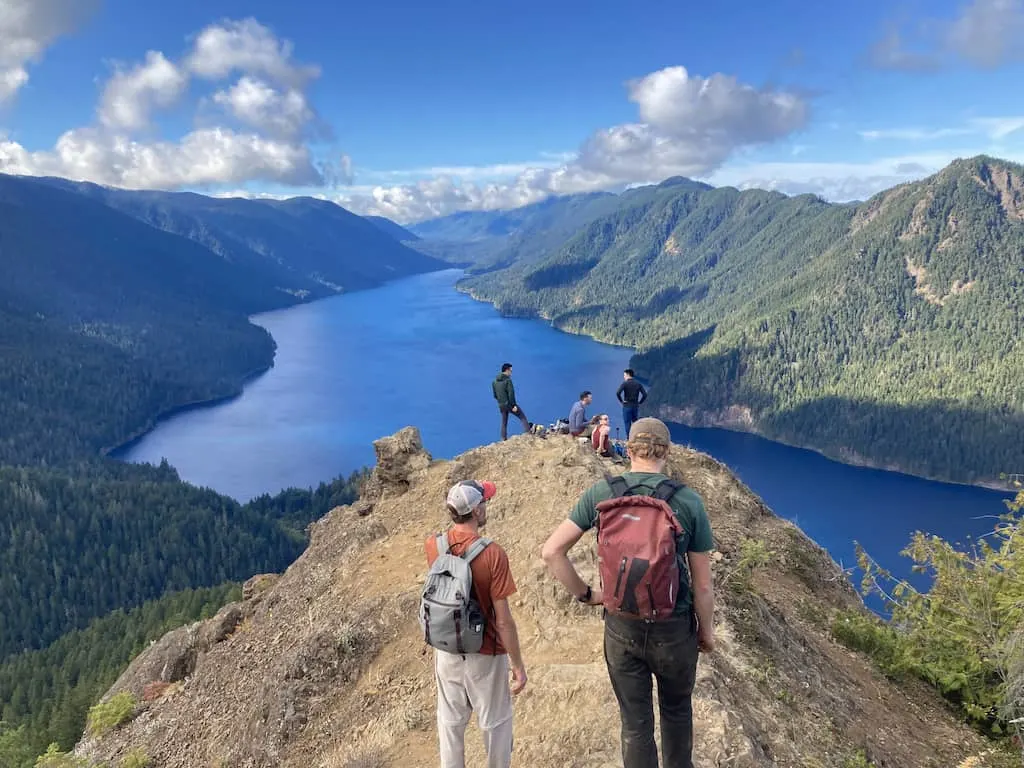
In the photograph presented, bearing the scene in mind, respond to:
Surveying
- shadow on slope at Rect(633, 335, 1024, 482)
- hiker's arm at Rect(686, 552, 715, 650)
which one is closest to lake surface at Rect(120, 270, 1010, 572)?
shadow on slope at Rect(633, 335, 1024, 482)

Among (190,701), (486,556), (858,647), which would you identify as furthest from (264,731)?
(858,647)

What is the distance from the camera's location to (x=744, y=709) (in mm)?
8156

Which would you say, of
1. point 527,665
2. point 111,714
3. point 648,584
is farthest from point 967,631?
point 111,714

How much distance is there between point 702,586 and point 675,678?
34.9 inches

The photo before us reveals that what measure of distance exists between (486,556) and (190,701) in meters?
11.8

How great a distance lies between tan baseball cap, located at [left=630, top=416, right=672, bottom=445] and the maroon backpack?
547 millimetres

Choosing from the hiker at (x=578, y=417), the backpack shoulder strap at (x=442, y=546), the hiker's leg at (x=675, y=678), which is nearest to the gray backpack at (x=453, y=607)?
the backpack shoulder strap at (x=442, y=546)

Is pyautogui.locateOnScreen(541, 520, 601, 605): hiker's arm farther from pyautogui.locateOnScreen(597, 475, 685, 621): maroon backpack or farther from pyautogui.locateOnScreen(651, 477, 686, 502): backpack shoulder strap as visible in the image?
pyautogui.locateOnScreen(651, 477, 686, 502): backpack shoulder strap

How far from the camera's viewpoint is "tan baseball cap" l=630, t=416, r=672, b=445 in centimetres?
568

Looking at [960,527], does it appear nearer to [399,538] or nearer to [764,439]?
[764,439]

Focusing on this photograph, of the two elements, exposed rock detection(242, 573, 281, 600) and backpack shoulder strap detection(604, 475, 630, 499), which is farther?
exposed rock detection(242, 573, 281, 600)

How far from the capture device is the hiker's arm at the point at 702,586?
5.48 m

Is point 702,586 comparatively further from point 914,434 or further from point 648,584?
point 914,434

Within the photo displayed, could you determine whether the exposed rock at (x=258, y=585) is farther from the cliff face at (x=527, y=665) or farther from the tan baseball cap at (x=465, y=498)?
the tan baseball cap at (x=465, y=498)
